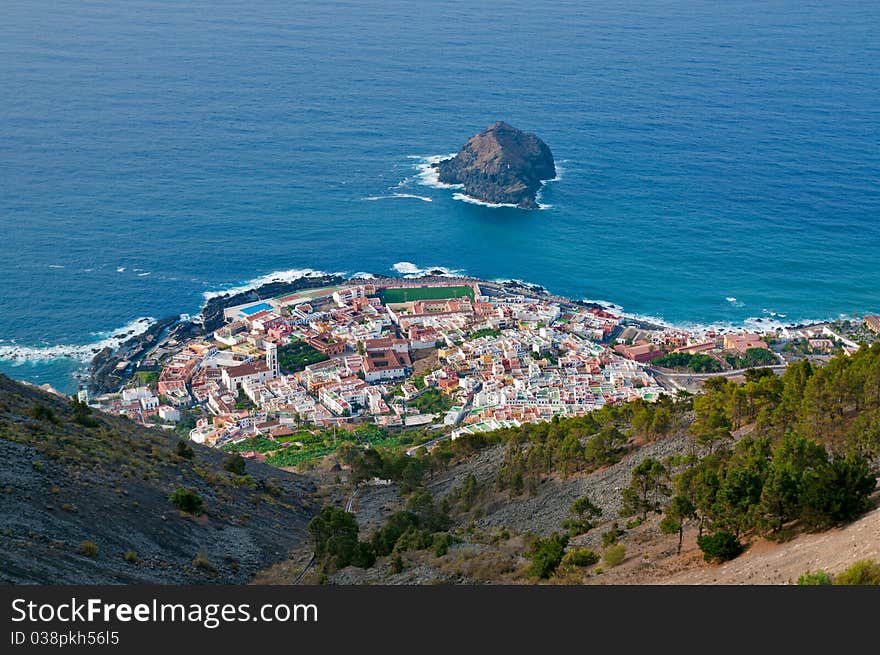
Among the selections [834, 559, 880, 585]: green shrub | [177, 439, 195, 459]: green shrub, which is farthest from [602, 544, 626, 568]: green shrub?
[177, 439, 195, 459]: green shrub

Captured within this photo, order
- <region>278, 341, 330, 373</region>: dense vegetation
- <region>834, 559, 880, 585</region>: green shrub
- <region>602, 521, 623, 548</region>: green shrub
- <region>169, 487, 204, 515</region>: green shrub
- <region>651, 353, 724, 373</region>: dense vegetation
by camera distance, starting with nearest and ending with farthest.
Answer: <region>834, 559, 880, 585</region>: green shrub, <region>602, 521, 623, 548</region>: green shrub, <region>169, 487, 204, 515</region>: green shrub, <region>651, 353, 724, 373</region>: dense vegetation, <region>278, 341, 330, 373</region>: dense vegetation

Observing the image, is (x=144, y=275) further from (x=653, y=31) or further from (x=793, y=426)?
(x=653, y=31)

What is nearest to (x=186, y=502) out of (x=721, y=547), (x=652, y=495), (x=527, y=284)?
(x=652, y=495)

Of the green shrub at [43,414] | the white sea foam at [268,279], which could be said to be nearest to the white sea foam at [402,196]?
the white sea foam at [268,279]

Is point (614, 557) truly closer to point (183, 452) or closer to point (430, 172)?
point (183, 452)

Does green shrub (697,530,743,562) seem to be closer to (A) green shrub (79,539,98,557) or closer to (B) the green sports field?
(A) green shrub (79,539,98,557)

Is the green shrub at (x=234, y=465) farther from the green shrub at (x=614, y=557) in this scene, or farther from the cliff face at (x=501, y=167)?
the cliff face at (x=501, y=167)
